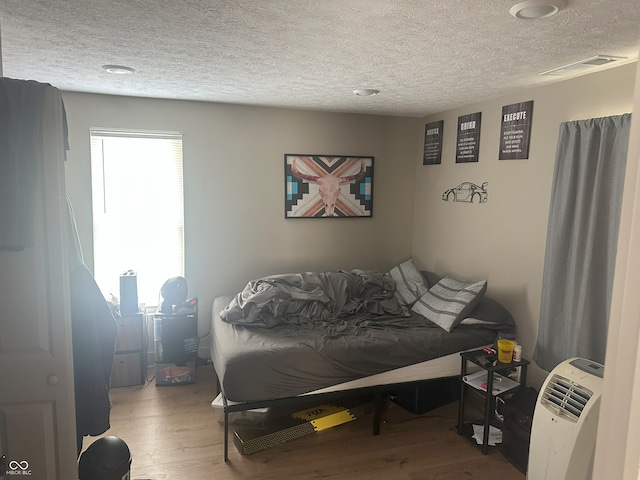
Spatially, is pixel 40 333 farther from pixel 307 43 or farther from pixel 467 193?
pixel 467 193

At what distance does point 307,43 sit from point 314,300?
2.00m

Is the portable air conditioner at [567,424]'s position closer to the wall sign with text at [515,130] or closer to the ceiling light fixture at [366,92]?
the wall sign with text at [515,130]

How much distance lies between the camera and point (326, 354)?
289 cm

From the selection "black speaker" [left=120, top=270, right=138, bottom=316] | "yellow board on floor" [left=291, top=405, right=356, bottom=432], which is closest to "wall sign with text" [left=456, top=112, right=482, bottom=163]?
"yellow board on floor" [left=291, top=405, right=356, bottom=432]

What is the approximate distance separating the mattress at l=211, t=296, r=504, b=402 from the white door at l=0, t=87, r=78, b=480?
44.9 inches

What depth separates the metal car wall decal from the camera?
3662mm

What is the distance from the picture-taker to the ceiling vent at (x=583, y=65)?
7.79ft

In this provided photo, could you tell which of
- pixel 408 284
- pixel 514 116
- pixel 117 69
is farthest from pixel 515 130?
pixel 117 69

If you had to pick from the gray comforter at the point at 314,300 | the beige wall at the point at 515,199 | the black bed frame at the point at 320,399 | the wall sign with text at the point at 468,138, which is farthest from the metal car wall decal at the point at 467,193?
the black bed frame at the point at 320,399

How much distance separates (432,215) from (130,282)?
9.57 feet

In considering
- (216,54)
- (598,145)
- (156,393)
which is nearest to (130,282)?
(156,393)

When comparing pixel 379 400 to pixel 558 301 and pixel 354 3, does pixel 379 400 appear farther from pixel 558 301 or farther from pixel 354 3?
pixel 354 3

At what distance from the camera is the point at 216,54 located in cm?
242

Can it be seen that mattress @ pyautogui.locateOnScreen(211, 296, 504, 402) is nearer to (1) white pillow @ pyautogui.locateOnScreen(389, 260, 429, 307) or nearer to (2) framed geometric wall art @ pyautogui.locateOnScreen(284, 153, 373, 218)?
(1) white pillow @ pyautogui.locateOnScreen(389, 260, 429, 307)
